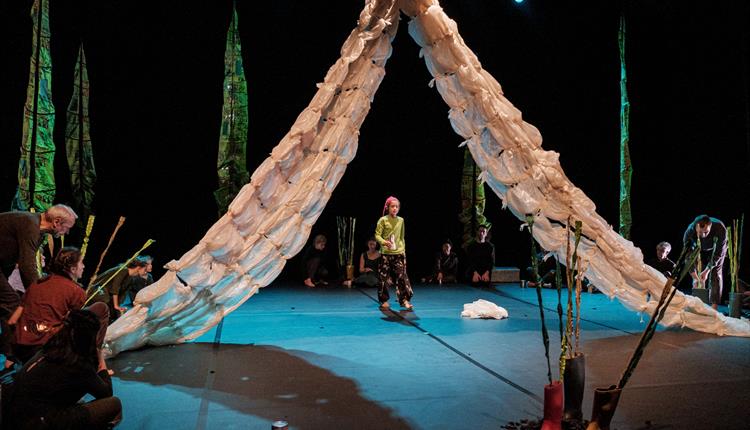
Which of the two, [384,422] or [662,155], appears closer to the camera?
[384,422]

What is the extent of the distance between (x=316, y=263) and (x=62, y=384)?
22.5 ft

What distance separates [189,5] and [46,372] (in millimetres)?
7998

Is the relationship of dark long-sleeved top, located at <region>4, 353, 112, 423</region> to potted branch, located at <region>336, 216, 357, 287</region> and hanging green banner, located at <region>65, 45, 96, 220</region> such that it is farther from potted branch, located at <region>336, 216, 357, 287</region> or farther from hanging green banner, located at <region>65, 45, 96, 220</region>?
potted branch, located at <region>336, 216, 357, 287</region>

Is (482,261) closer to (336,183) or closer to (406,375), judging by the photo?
(336,183)

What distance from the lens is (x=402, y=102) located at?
9.61 meters

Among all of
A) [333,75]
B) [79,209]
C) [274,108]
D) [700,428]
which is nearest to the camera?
[700,428]

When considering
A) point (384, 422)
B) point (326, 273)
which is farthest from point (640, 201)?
point (384, 422)

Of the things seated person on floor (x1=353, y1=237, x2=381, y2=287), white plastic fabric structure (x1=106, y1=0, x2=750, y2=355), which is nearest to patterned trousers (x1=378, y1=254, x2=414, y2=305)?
white plastic fabric structure (x1=106, y1=0, x2=750, y2=355)

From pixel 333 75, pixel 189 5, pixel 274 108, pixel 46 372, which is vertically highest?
pixel 189 5

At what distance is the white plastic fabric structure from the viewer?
374cm

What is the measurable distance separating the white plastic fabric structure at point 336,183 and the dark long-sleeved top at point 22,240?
2.33ft

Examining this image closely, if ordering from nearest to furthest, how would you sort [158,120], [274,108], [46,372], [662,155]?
[46,372]
[158,120]
[274,108]
[662,155]

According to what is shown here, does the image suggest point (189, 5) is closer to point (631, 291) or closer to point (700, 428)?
point (631, 291)

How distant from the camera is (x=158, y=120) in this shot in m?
8.62
